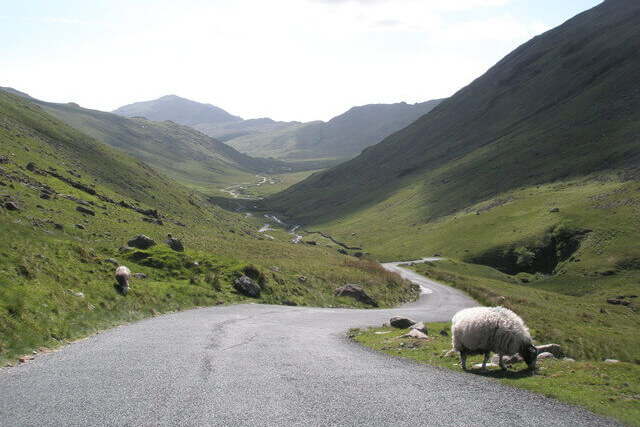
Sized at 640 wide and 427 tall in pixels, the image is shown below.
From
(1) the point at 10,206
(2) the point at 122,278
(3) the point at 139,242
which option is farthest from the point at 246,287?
(1) the point at 10,206

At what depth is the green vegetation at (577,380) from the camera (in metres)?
11.4

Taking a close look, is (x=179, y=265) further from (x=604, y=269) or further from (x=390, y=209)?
(x=390, y=209)

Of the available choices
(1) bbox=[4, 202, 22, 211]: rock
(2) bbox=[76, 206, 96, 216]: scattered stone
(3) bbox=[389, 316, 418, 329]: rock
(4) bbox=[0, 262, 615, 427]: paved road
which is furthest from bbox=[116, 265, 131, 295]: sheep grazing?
(2) bbox=[76, 206, 96, 216]: scattered stone

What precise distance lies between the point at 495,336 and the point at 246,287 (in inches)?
→ 1111

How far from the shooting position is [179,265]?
129ft

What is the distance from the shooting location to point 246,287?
129 feet

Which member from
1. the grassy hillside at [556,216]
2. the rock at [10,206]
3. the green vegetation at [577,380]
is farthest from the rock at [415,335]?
the rock at [10,206]

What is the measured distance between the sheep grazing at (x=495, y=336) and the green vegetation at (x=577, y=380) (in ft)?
2.52

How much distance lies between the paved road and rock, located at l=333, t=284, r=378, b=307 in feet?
93.2

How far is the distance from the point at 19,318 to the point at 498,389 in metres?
19.9

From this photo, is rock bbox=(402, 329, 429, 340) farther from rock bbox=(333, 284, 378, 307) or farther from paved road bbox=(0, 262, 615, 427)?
rock bbox=(333, 284, 378, 307)

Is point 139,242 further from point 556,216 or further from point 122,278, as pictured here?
point 556,216

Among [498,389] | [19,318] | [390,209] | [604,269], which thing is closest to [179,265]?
[19,318]

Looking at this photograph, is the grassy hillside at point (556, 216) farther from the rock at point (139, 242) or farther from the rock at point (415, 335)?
the rock at point (139, 242)
